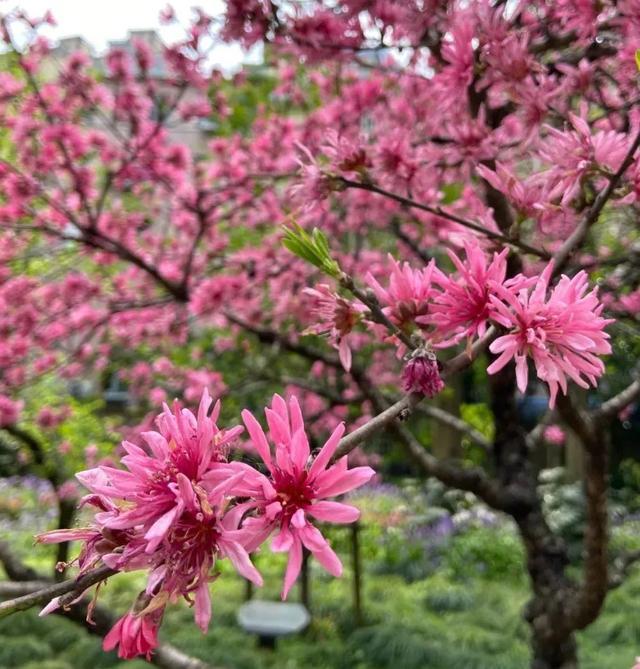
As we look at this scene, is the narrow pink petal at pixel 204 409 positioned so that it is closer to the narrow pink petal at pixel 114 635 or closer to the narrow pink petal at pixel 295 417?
the narrow pink petal at pixel 295 417

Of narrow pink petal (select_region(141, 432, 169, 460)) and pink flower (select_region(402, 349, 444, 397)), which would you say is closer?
narrow pink petal (select_region(141, 432, 169, 460))

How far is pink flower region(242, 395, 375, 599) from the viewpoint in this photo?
0.66 metres

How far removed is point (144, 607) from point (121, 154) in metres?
4.41

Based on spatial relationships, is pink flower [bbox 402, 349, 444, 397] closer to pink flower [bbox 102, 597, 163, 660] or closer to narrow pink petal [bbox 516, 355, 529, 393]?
narrow pink petal [bbox 516, 355, 529, 393]

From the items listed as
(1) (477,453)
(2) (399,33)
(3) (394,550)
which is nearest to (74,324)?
(2) (399,33)

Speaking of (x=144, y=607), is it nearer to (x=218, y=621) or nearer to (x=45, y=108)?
(x=45, y=108)

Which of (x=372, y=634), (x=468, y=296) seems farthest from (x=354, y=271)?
(x=468, y=296)

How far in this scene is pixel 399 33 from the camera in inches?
92.3

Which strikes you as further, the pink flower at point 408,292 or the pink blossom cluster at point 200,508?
the pink flower at point 408,292

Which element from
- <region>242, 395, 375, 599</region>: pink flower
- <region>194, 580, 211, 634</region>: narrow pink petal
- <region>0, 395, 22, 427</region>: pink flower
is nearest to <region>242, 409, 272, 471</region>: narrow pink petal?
<region>242, 395, 375, 599</region>: pink flower

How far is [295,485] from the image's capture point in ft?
2.27

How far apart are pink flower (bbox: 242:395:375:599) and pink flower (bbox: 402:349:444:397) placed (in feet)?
0.68

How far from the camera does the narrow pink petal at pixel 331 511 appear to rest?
675 millimetres

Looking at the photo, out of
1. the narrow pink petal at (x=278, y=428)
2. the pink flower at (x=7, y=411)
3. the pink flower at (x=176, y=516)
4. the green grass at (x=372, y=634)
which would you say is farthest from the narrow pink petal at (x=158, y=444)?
the green grass at (x=372, y=634)
